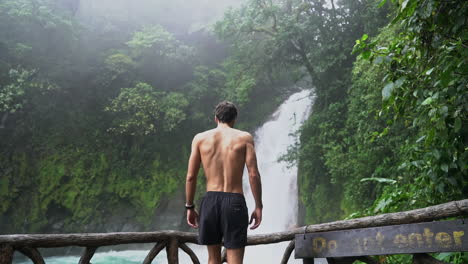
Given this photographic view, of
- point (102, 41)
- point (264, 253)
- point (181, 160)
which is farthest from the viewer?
point (102, 41)

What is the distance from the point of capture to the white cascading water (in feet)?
37.5

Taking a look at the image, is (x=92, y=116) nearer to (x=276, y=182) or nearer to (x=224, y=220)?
(x=276, y=182)

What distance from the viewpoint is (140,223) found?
42.5ft

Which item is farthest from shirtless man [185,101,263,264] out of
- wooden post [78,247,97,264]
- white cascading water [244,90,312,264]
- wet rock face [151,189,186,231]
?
wet rock face [151,189,186,231]

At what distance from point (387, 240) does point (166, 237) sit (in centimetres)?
171

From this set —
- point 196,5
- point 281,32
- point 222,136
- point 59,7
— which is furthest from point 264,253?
point 196,5

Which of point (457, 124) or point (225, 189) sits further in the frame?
point (225, 189)

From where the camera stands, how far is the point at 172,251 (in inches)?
119

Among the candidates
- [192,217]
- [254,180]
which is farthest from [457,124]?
[192,217]

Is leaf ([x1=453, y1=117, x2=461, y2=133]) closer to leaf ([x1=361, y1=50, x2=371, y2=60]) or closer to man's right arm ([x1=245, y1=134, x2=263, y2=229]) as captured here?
leaf ([x1=361, y1=50, x2=371, y2=60])

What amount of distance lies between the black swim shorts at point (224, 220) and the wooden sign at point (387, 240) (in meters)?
0.53

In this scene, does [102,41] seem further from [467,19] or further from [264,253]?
[467,19]

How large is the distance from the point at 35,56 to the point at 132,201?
6294 mm

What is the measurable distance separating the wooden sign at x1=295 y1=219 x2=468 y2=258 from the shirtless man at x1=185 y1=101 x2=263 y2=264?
47 cm
